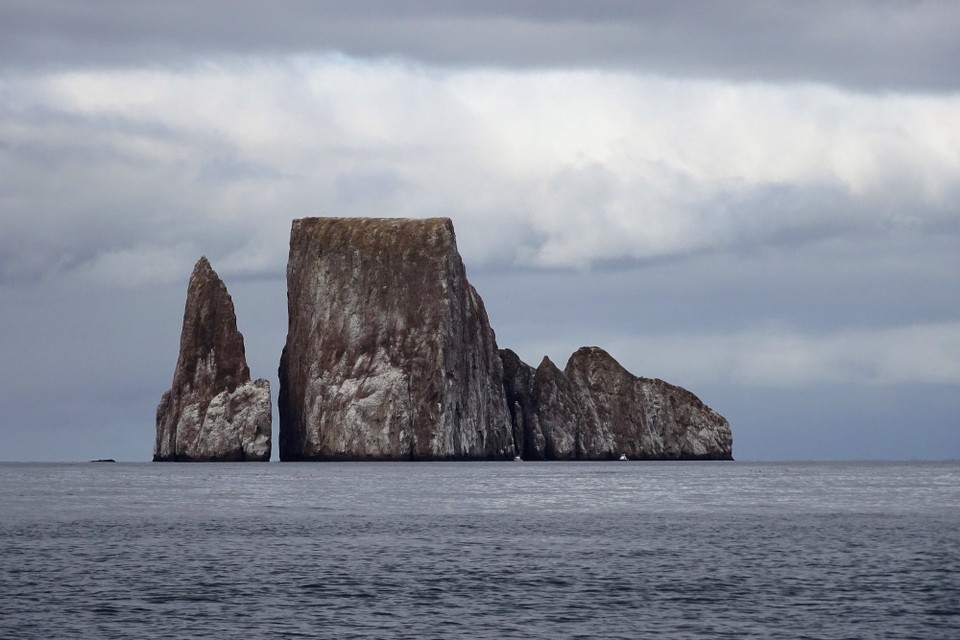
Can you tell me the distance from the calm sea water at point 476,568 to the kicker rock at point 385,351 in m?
83.9

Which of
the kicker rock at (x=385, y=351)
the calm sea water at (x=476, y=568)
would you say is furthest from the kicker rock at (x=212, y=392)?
the calm sea water at (x=476, y=568)

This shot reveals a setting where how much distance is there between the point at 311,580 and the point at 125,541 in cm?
1651

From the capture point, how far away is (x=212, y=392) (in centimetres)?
17588

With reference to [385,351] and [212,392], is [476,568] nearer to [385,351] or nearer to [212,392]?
[212,392]

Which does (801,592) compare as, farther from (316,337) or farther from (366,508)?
(316,337)

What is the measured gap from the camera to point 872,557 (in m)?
54.4

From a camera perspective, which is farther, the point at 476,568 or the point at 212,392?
the point at 212,392

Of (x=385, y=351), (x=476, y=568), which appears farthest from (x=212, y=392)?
(x=476, y=568)

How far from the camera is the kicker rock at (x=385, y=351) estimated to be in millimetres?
179375

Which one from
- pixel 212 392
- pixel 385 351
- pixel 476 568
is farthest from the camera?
pixel 385 351

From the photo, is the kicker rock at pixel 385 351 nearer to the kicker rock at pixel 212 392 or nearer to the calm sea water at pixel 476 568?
the kicker rock at pixel 212 392

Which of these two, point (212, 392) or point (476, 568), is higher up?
point (212, 392)

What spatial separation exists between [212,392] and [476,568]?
128m

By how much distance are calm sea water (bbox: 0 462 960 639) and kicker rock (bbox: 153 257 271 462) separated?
258 ft
